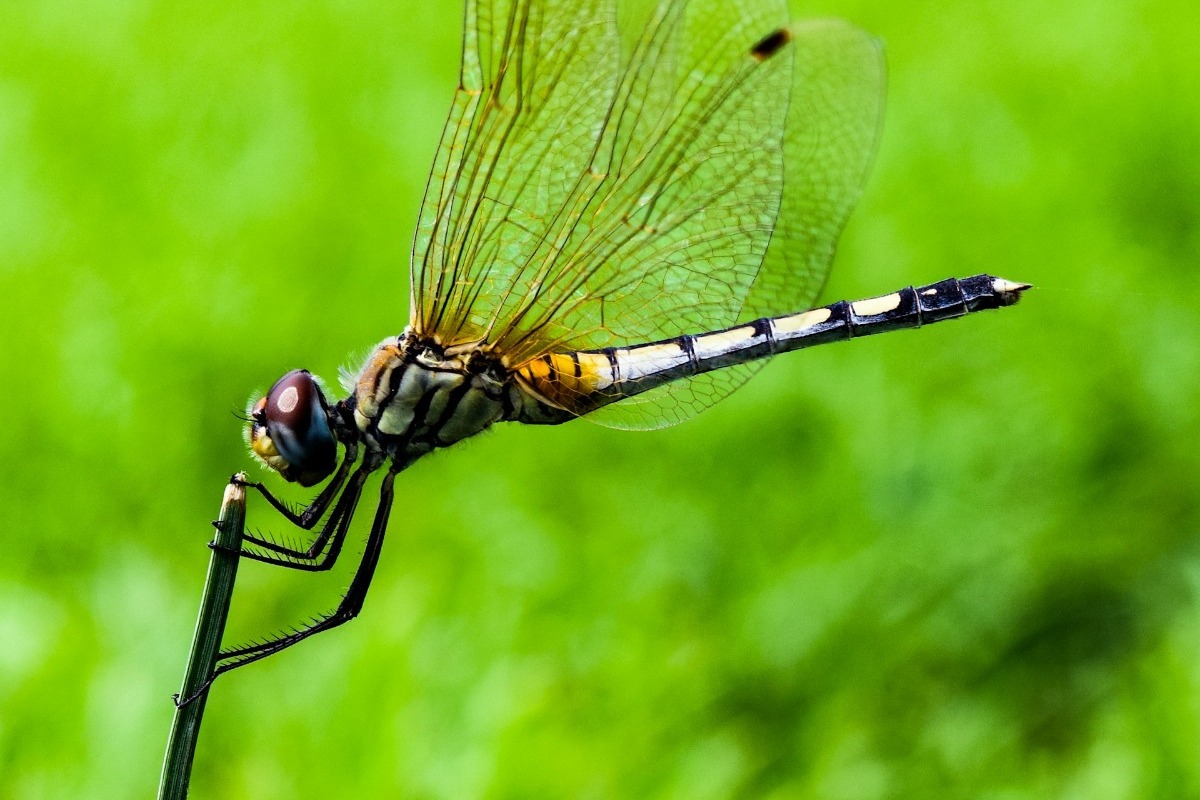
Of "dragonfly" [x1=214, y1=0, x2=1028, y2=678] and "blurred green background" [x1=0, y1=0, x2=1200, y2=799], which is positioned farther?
"blurred green background" [x1=0, y1=0, x2=1200, y2=799]

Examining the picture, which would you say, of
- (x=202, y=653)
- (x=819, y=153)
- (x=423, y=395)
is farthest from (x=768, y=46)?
(x=202, y=653)

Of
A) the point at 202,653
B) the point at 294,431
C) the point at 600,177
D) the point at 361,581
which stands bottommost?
the point at 202,653

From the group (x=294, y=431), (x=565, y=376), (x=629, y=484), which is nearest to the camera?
(x=294, y=431)

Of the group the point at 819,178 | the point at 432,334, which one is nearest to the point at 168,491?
the point at 432,334

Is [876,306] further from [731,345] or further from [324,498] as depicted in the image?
[324,498]

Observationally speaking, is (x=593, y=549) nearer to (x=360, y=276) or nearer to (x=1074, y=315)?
(x=360, y=276)

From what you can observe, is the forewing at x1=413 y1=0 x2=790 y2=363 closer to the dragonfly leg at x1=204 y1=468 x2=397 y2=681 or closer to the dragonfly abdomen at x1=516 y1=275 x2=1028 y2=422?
the dragonfly abdomen at x1=516 y1=275 x2=1028 y2=422

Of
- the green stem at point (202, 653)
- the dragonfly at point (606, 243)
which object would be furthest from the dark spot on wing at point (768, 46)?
the green stem at point (202, 653)

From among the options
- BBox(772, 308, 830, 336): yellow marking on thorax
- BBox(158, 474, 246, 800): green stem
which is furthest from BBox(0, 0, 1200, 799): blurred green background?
BBox(158, 474, 246, 800): green stem
